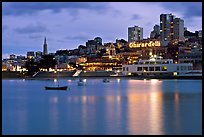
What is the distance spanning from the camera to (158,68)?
56.6 metres

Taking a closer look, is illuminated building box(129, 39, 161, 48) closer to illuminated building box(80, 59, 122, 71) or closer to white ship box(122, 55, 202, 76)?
illuminated building box(80, 59, 122, 71)

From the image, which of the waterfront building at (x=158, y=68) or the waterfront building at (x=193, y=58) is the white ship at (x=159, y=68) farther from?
the waterfront building at (x=193, y=58)

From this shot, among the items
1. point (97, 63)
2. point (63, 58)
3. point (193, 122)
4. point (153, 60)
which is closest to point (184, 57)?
point (153, 60)

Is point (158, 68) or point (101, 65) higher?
point (101, 65)

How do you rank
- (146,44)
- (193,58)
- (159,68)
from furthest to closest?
1. (146,44)
2. (193,58)
3. (159,68)

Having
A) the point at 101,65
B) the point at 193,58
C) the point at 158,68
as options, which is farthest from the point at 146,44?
the point at 158,68

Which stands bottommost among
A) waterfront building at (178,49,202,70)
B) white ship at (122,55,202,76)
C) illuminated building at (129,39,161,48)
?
white ship at (122,55,202,76)

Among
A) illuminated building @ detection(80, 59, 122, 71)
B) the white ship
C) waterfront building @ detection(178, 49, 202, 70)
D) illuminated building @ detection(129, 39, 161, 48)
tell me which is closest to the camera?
the white ship

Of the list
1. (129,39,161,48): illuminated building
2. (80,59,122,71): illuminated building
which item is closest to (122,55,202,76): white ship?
(80,59,122,71): illuminated building

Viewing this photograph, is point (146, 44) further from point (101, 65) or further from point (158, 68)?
point (158, 68)

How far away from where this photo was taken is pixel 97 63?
75.6m

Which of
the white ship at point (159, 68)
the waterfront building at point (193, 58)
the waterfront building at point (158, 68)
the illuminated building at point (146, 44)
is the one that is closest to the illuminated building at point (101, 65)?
the waterfront building at point (193, 58)

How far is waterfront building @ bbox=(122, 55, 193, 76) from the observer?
55.7 metres

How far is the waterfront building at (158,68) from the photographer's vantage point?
5569 cm
